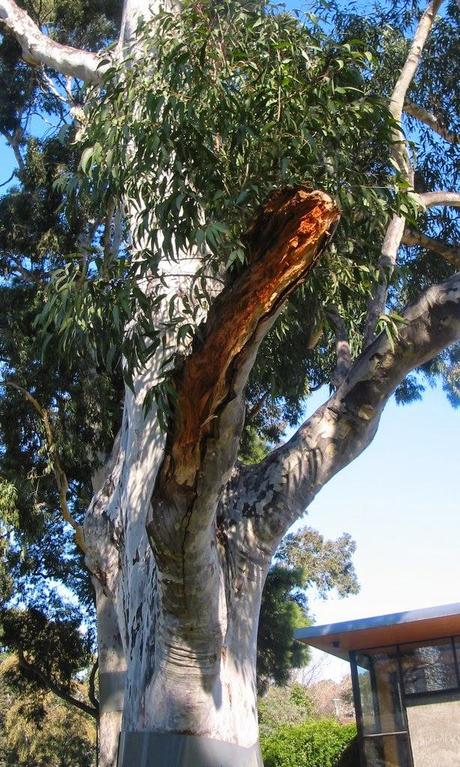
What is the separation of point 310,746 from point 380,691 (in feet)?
13.5

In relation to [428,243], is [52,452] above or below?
above

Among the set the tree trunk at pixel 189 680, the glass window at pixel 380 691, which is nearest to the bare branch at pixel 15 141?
the glass window at pixel 380 691

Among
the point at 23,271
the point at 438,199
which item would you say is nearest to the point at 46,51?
the point at 23,271

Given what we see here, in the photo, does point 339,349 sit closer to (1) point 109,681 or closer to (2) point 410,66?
(2) point 410,66

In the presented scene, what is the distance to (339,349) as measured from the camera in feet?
19.3

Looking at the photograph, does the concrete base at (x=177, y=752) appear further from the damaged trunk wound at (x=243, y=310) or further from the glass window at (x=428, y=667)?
the glass window at (x=428, y=667)

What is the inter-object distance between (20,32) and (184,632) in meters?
8.65

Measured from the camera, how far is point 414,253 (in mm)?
9352

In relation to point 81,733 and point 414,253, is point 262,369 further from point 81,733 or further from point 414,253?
point 81,733

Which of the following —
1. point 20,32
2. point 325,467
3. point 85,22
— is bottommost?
point 325,467

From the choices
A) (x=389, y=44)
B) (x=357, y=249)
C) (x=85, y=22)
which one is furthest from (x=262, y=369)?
(x=85, y=22)

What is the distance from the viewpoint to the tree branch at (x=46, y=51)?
8.59 m

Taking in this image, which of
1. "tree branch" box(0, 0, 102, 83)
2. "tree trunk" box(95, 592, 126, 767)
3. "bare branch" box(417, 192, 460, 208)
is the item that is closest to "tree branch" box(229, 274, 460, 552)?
"bare branch" box(417, 192, 460, 208)

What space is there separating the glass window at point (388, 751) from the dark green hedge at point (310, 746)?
2742 mm
